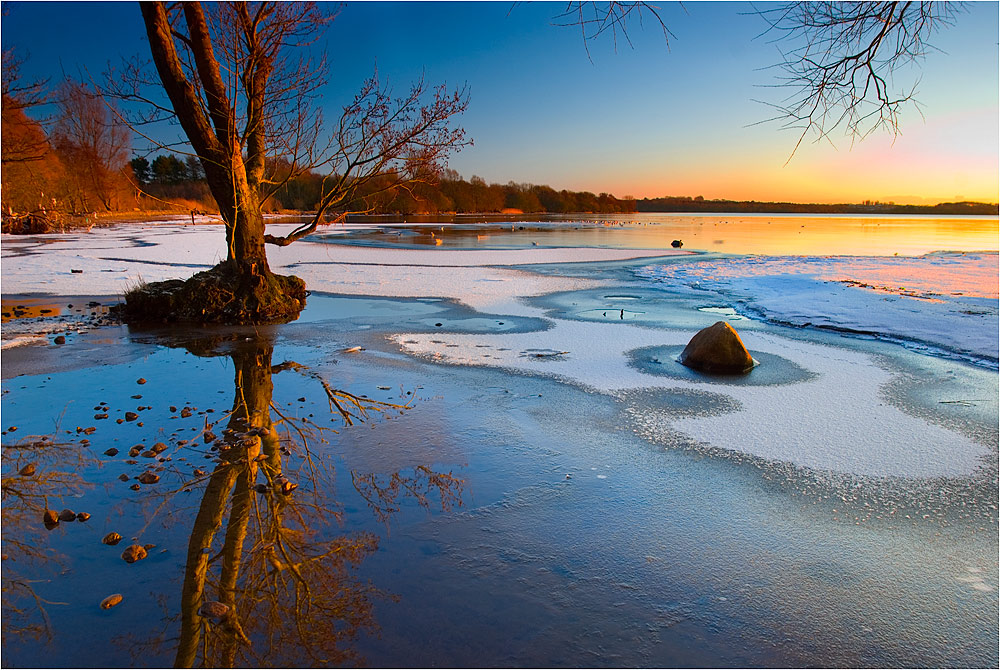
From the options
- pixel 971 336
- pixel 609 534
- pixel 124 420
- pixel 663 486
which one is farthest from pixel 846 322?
pixel 124 420

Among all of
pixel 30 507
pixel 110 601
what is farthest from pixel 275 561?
pixel 30 507

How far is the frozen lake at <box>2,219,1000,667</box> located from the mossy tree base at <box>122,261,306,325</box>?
3.30 feet

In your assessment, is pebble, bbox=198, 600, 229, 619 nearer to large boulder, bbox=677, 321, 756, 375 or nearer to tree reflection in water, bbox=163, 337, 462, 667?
tree reflection in water, bbox=163, 337, 462, 667

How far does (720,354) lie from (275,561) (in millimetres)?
5286

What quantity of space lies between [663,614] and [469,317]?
7415 mm

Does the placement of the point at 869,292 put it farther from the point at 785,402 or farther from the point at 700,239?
the point at 700,239

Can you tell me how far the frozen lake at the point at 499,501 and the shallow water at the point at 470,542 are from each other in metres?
0.02

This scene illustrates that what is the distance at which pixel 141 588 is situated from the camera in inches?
103

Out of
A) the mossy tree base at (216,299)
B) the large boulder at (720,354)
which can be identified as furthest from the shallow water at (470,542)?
the mossy tree base at (216,299)

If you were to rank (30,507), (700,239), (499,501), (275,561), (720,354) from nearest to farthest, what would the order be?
(275,561)
(30,507)
(499,501)
(720,354)
(700,239)

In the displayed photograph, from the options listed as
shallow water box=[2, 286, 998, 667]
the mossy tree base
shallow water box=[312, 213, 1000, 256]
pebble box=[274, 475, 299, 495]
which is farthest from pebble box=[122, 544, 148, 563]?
shallow water box=[312, 213, 1000, 256]

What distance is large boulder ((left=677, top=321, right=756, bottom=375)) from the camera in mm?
6517

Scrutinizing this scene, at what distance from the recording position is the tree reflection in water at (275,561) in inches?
90.8

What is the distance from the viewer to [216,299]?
29.9 feet
